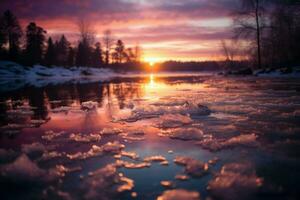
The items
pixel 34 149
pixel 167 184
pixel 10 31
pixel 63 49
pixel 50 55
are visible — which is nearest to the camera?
pixel 167 184

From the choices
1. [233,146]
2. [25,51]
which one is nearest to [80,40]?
[25,51]

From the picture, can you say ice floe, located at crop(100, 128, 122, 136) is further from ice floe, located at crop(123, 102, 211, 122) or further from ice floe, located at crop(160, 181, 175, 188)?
ice floe, located at crop(160, 181, 175, 188)

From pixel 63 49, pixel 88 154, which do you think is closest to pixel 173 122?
pixel 88 154

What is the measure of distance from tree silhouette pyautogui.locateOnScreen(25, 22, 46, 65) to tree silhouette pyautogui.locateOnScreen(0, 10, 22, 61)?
195 cm

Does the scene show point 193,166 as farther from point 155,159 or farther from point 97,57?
point 97,57

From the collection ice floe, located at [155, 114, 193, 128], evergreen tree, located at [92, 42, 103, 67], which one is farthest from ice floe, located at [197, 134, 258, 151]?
evergreen tree, located at [92, 42, 103, 67]

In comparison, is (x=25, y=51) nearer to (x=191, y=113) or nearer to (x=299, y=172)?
(x=191, y=113)

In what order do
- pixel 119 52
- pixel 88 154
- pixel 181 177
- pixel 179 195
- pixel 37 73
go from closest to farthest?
1. pixel 179 195
2. pixel 181 177
3. pixel 88 154
4. pixel 37 73
5. pixel 119 52

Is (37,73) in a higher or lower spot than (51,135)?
higher

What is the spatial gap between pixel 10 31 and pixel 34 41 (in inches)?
189

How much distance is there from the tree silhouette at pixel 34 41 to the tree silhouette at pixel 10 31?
1.95 meters

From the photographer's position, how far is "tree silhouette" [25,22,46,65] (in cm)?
5341

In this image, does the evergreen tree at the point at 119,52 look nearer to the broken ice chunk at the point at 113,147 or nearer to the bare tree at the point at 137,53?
the bare tree at the point at 137,53

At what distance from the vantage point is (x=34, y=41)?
54781 millimetres
